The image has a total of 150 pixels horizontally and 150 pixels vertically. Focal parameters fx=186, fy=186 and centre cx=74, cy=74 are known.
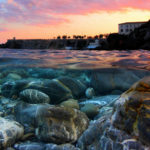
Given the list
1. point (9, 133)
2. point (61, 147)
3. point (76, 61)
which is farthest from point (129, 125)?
point (76, 61)

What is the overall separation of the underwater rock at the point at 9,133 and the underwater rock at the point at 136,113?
4.35 ft

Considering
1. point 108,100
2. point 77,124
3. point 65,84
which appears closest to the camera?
point 77,124

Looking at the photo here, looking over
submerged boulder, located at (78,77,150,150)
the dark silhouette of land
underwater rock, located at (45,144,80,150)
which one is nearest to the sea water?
underwater rock, located at (45,144,80,150)

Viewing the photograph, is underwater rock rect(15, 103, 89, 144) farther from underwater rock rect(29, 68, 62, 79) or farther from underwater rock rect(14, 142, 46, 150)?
underwater rock rect(29, 68, 62, 79)

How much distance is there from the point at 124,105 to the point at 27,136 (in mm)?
1495

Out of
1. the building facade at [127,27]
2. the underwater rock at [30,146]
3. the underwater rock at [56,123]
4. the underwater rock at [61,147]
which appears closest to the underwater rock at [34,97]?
the underwater rock at [56,123]

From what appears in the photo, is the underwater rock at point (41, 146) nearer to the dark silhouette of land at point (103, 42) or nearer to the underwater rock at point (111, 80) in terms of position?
the underwater rock at point (111, 80)

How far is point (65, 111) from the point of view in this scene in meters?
2.69

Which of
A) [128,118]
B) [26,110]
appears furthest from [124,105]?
[26,110]

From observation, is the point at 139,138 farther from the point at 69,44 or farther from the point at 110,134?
the point at 69,44

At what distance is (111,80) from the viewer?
5840mm

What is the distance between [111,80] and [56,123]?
3645 millimetres

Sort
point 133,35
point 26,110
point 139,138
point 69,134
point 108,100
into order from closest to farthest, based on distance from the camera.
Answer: point 139,138, point 69,134, point 26,110, point 108,100, point 133,35

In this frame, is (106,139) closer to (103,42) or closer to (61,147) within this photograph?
(61,147)
